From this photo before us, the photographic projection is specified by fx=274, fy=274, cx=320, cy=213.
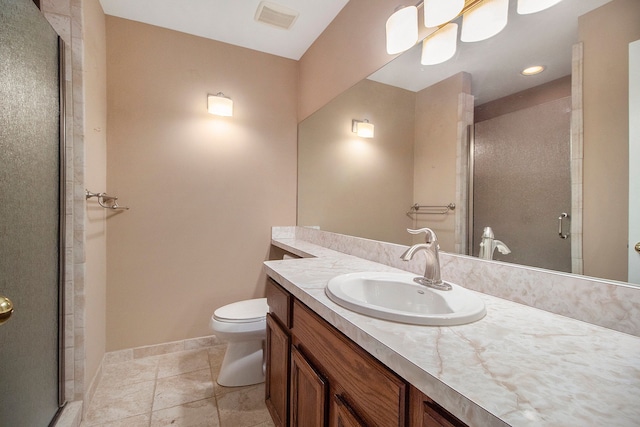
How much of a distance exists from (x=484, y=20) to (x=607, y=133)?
62cm

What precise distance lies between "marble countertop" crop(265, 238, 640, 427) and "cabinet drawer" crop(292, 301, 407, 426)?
0.04 meters

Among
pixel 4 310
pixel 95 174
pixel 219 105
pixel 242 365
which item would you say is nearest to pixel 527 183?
pixel 4 310

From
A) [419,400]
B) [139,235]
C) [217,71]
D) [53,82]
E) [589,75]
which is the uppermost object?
[217,71]

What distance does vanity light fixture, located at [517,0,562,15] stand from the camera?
0.84 m

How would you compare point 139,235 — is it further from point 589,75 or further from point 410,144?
point 589,75

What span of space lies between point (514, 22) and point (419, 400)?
46.7 inches

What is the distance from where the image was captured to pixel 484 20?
1.04 metres

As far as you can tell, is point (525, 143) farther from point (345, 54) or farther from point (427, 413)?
point (345, 54)

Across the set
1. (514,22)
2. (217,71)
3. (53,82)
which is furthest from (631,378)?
(217,71)

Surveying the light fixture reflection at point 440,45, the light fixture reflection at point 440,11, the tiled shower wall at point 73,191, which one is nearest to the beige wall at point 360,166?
the light fixture reflection at point 440,45

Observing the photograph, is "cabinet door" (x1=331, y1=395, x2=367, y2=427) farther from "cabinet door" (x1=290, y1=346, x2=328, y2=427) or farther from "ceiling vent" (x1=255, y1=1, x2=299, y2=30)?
"ceiling vent" (x1=255, y1=1, x2=299, y2=30)

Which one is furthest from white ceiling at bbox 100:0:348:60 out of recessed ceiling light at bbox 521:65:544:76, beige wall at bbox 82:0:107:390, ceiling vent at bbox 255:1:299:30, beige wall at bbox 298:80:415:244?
recessed ceiling light at bbox 521:65:544:76

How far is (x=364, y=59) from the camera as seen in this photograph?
1.69m

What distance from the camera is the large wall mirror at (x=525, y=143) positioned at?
72 centimetres
